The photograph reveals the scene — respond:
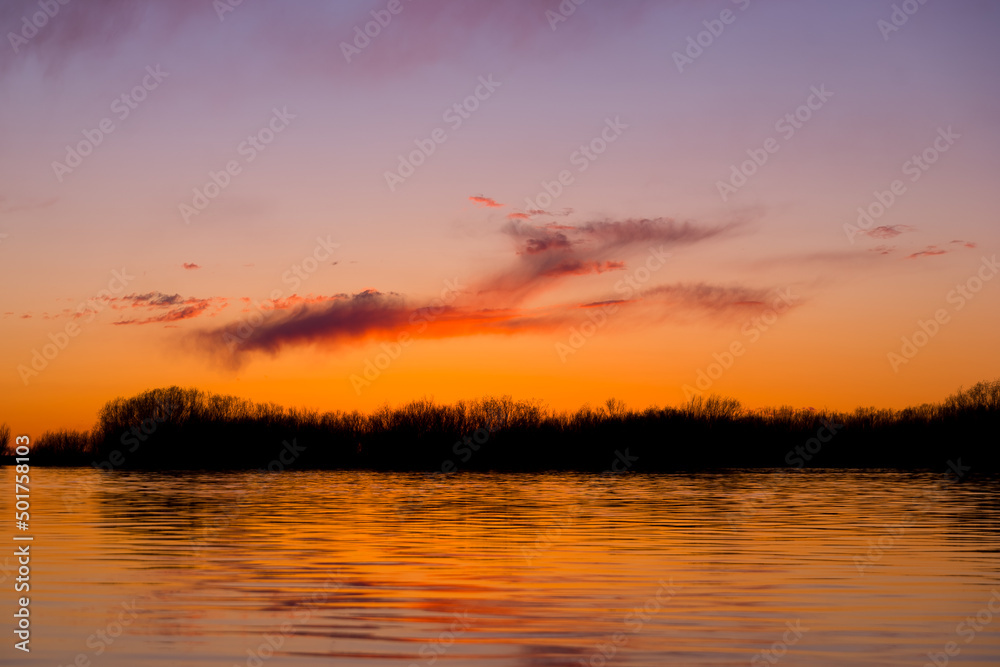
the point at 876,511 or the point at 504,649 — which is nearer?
the point at 504,649

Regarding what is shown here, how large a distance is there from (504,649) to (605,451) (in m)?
107

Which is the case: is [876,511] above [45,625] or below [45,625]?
below

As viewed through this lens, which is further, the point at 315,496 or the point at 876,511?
the point at 315,496

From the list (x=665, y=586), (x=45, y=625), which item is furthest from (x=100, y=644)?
(x=665, y=586)

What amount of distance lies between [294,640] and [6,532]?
65.1 feet

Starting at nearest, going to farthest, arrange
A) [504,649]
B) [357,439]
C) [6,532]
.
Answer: [504,649] → [6,532] → [357,439]

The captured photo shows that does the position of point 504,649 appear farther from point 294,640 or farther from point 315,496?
point 315,496

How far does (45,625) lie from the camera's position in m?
15.5

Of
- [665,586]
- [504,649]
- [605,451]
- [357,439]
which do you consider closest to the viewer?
[504,649]

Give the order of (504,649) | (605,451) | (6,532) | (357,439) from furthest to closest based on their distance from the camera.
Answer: (357,439) < (605,451) < (6,532) < (504,649)

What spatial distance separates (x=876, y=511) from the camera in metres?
40.1

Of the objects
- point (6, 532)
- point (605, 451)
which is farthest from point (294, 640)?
point (605, 451)

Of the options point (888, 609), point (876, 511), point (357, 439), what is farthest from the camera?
point (357, 439)

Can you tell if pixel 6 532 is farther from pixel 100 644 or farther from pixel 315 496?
pixel 315 496
